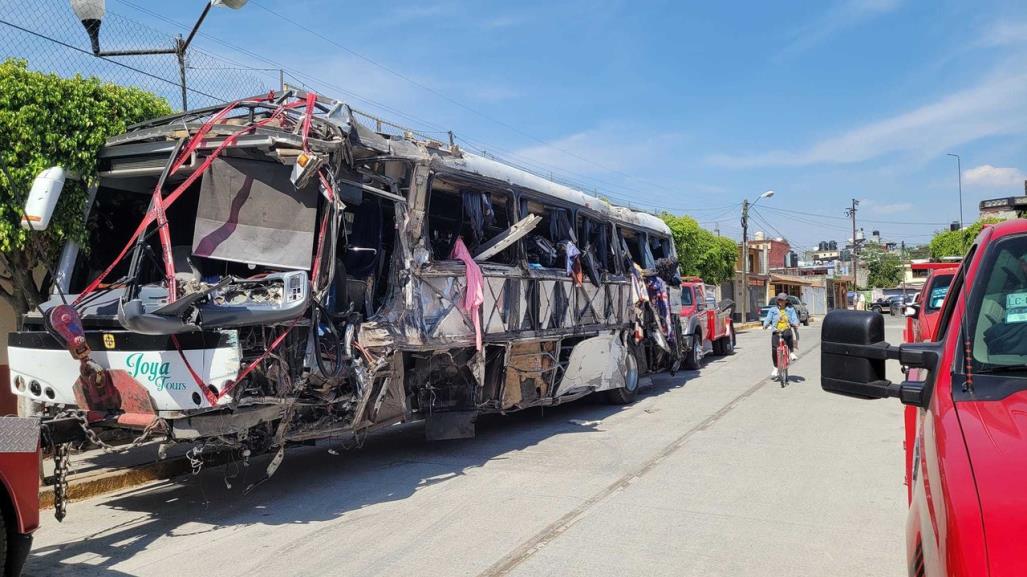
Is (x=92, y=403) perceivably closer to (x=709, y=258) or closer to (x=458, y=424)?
(x=458, y=424)

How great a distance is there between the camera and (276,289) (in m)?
6.05

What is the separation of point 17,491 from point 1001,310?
4.94m

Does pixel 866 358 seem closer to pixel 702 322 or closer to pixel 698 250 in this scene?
pixel 702 322

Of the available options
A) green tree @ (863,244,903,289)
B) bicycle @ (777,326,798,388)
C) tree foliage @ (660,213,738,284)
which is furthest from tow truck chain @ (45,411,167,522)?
green tree @ (863,244,903,289)

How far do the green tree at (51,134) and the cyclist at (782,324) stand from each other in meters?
11.4

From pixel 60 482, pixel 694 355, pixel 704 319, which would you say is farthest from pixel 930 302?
pixel 704 319

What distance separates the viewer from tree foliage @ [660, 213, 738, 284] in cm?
3544

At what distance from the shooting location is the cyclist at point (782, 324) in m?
14.2

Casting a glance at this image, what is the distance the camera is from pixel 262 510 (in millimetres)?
6555

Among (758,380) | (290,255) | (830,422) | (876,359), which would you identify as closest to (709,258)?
(758,380)

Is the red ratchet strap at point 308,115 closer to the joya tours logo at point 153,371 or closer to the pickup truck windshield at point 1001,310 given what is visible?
the joya tours logo at point 153,371

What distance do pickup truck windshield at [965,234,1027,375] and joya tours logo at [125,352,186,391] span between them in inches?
203

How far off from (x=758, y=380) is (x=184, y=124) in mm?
12071

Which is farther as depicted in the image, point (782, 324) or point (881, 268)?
point (881, 268)
